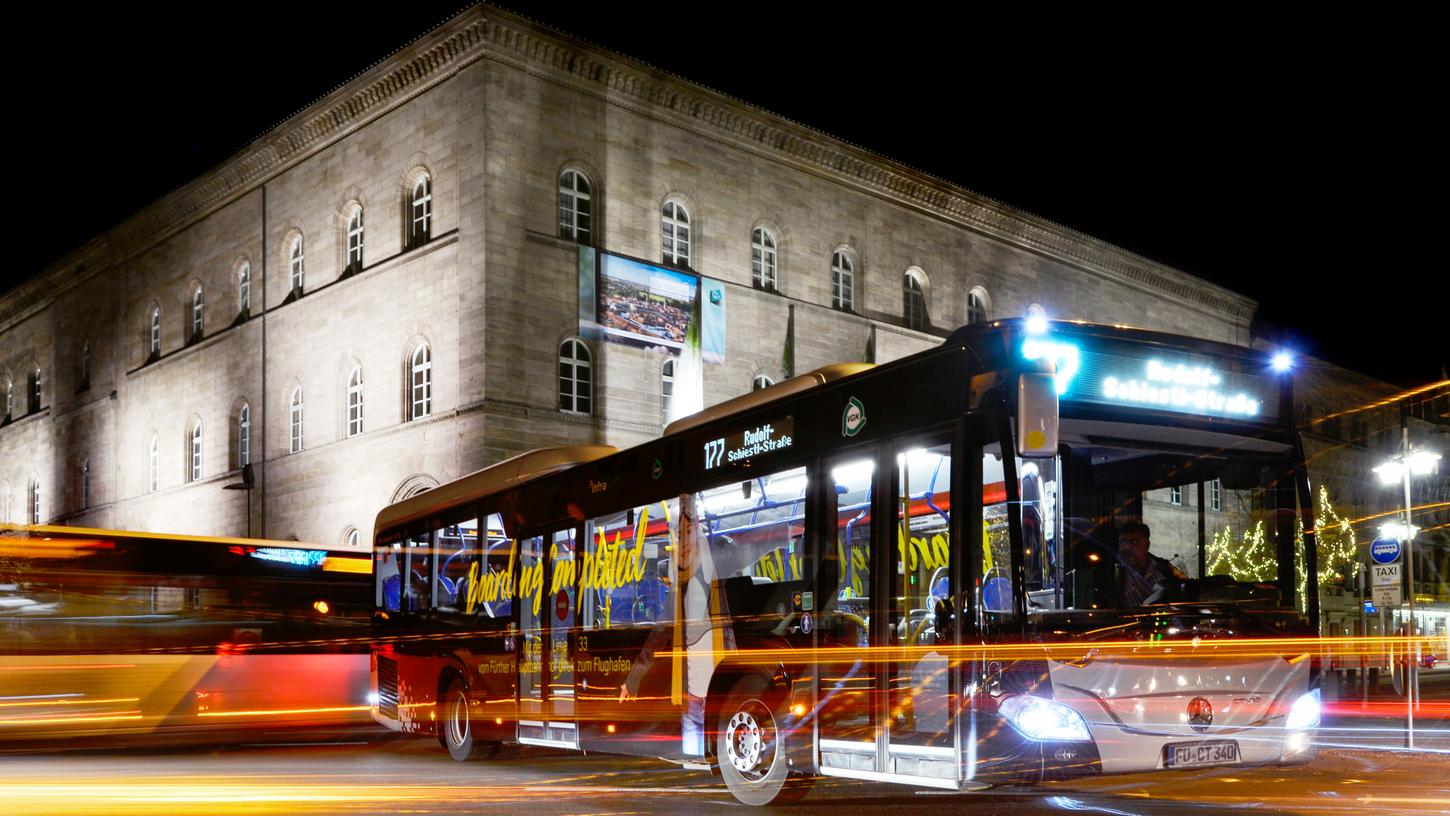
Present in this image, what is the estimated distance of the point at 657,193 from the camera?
116ft

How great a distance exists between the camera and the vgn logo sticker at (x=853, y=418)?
32.3ft

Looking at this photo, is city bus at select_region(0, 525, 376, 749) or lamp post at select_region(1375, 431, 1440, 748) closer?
city bus at select_region(0, 525, 376, 749)

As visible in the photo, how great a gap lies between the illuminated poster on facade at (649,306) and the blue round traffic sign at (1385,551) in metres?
17.9

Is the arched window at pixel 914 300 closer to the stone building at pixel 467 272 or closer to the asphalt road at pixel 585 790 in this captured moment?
the stone building at pixel 467 272

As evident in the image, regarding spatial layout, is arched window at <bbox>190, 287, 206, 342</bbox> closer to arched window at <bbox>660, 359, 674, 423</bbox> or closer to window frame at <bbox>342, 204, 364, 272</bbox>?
window frame at <bbox>342, 204, 364, 272</bbox>

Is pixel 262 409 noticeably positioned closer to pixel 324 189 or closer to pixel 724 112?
pixel 324 189

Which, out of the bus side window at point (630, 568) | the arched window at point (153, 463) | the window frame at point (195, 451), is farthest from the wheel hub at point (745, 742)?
the arched window at point (153, 463)

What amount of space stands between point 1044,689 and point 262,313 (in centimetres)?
3380

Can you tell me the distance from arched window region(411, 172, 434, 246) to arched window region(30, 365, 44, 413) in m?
26.2

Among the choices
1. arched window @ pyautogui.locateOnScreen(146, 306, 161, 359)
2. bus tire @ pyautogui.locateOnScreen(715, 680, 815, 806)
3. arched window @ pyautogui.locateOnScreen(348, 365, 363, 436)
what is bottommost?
bus tire @ pyautogui.locateOnScreen(715, 680, 815, 806)

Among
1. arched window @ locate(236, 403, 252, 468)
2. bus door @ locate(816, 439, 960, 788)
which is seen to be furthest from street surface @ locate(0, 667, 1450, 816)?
arched window @ locate(236, 403, 252, 468)

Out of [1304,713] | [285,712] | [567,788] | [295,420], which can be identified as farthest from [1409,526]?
[295,420]

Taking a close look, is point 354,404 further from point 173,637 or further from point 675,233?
point 173,637

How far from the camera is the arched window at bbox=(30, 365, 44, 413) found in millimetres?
53625
